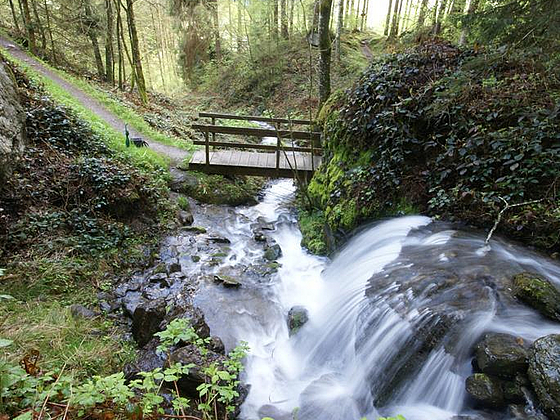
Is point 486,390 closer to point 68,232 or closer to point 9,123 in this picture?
point 68,232

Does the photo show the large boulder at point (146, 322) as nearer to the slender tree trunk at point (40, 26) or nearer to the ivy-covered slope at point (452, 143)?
the ivy-covered slope at point (452, 143)

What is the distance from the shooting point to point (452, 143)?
17.8 ft

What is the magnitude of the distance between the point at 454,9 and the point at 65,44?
62.4 feet

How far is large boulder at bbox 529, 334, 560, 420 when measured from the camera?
8.25 ft

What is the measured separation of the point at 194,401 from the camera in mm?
3531

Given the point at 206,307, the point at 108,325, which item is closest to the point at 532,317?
the point at 206,307

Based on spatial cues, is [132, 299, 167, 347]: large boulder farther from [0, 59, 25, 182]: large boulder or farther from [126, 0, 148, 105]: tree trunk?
[126, 0, 148, 105]: tree trunk

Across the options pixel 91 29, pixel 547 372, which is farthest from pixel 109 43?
pixel 547 372

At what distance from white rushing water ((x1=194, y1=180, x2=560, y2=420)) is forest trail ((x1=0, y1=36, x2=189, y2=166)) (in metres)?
6.30

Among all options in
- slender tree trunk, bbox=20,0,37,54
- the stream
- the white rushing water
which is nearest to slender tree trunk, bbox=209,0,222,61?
slender tree trunk, bbox=20,0,37,54

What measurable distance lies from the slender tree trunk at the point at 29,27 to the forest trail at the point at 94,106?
631 mm

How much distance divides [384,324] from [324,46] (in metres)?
7.73

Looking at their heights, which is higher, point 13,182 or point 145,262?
point 13,182

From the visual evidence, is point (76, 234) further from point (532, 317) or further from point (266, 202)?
point (532, 317)
